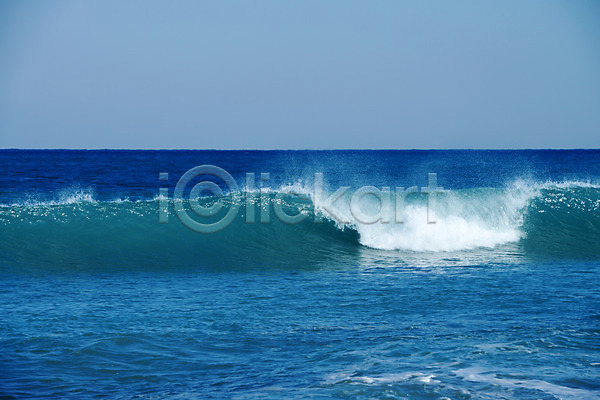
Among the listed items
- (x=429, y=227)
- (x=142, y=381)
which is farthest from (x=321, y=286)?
(x=429, y=227)

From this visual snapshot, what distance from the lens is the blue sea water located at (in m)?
5.57

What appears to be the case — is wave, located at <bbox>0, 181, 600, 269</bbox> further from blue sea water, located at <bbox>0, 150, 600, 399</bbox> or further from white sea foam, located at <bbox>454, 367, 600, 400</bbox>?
white sea foam, located at <bbox>454, 367, 600, 400</bbox>

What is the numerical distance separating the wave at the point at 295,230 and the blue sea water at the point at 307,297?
0.06 m

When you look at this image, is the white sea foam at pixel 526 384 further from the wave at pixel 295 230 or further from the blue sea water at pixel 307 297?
the wave at pixel 295 230

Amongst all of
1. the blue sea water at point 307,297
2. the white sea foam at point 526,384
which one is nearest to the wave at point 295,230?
the blue sea water at point 307,297

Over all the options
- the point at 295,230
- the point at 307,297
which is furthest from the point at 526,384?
the point at 295,230

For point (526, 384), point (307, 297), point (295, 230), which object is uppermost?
point (295, 230)

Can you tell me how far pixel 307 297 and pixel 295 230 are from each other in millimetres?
6395

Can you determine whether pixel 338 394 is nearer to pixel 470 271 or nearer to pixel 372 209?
pixel 470 271

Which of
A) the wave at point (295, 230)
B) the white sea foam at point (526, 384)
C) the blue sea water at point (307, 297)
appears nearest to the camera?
the white sea foam at point (526, 384)

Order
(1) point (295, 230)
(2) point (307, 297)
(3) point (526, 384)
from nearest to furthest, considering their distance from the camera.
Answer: (3) point (526, 384) < (2) point (307, 297) < (1) point (295, 230)

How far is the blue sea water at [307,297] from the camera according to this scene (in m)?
5.57

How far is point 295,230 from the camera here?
49.8ft

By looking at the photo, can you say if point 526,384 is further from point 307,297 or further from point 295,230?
point 295,230
